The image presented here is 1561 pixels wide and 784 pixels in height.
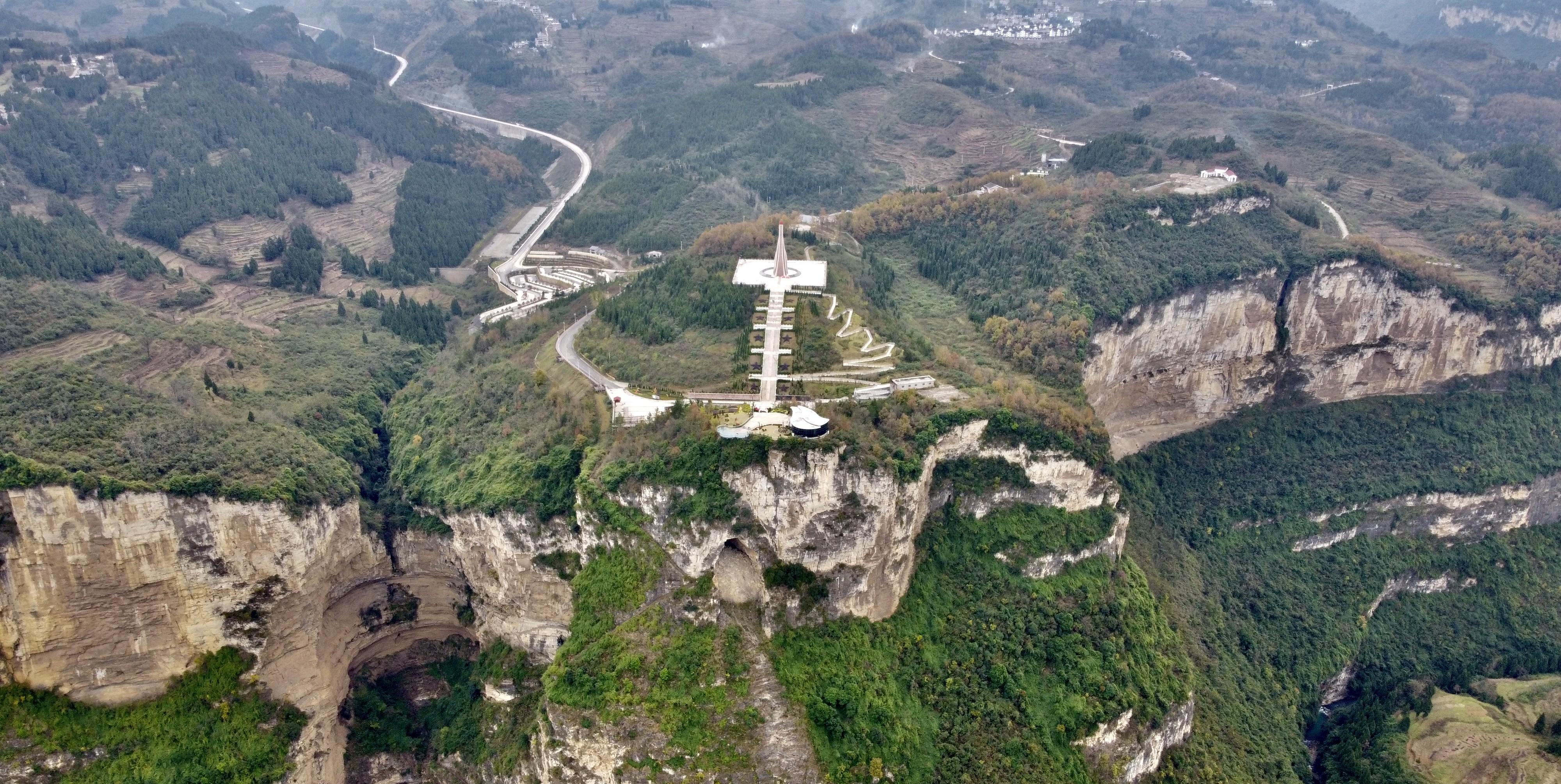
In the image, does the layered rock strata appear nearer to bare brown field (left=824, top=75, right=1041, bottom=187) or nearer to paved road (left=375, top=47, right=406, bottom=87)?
bare brown field (left=824, top=75, right=1041, bottom=187)

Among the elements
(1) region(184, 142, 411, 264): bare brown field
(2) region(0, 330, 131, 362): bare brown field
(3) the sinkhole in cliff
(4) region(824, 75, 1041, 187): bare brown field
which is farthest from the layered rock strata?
(4) region(824, 75, 1041, 187): bare brown field

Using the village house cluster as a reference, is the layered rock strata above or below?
above

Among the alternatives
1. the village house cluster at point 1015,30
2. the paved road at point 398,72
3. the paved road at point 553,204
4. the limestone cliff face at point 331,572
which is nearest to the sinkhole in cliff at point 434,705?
the limestone cliff face at point 331,572

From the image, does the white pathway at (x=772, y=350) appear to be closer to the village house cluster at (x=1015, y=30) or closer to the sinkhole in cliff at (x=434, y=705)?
the sinkhole in cliff at (x=434, y=705)

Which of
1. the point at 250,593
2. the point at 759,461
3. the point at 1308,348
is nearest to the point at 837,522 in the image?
the point at 759,461

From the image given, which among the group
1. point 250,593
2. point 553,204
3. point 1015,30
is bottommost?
point 553,204

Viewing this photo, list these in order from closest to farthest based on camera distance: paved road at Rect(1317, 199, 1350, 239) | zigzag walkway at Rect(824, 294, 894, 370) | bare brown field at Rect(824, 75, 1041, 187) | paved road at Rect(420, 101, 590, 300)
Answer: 1. zigzag walkway at Rect(824, 294, 894, 370)
2. paved road at Rect(1317, 199, 1350, 239)
3. paved road at Rect(420, 101, 590, 300)
4. bare brown field at Rect(824, 75, 1041, 187)

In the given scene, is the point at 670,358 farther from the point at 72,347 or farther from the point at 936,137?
the point at 936,137

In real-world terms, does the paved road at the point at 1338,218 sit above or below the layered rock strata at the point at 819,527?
below
